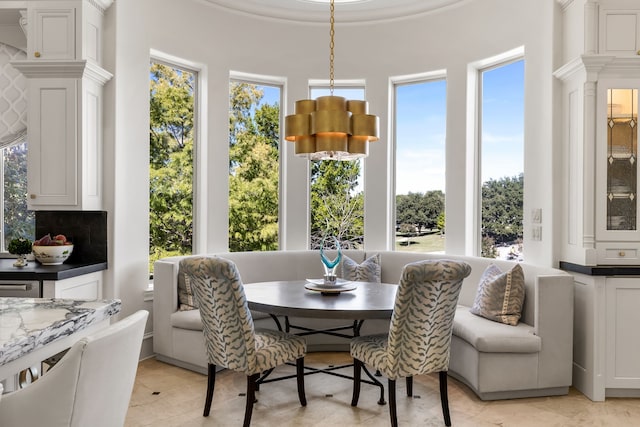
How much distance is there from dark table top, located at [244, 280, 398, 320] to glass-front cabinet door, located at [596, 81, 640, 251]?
5.33 feet

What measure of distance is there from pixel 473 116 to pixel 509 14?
0.97 meters

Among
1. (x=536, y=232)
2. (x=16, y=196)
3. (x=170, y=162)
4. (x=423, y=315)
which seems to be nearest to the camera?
(x=423, y=315)

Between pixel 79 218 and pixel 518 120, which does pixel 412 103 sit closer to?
pixel 518 120

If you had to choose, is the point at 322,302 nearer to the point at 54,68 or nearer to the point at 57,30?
the point at 54,68

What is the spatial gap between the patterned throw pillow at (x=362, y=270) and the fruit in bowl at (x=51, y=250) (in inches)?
92.4

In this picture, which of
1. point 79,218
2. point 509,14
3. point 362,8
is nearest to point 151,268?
point 79,218

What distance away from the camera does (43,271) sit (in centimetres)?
302

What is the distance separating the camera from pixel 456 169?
472cm

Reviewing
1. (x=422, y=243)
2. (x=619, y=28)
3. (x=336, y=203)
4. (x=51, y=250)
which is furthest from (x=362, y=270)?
(x=619, y=28)

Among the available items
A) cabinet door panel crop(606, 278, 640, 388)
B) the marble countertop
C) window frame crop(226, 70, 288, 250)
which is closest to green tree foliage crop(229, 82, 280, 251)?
window frame crop(226, 70, 288, 250)

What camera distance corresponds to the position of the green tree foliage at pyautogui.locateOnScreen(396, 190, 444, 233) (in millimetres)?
5050

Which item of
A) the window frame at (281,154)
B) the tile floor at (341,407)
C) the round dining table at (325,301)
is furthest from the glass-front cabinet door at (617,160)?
the window frame at (281,154)

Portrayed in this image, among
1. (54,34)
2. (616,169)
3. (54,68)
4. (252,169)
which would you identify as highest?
(54,34)

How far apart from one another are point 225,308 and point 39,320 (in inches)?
51.9
